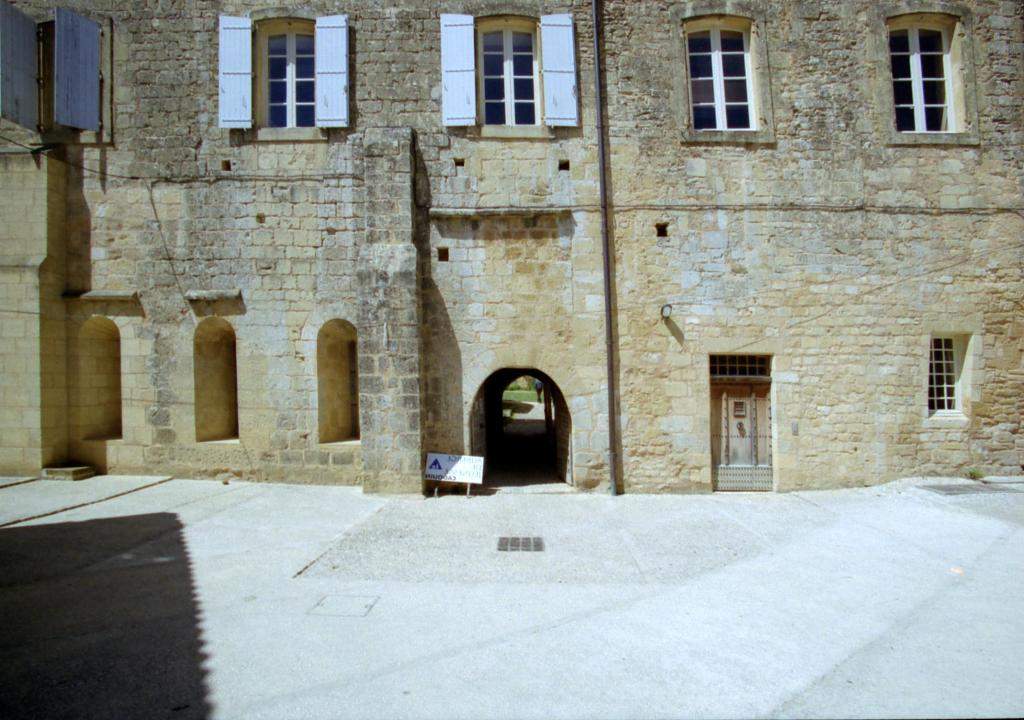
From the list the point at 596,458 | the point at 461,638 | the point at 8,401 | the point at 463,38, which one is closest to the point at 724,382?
the point at 596,458

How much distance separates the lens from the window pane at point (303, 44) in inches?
331

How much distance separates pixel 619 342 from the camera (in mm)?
8055

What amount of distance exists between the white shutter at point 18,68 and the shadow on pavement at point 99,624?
6.34 meters

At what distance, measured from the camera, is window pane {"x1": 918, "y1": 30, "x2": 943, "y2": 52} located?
8531 millimetres

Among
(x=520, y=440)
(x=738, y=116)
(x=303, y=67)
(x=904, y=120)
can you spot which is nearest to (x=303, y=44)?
(x=303, y=67)

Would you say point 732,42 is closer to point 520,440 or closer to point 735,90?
point 735,90

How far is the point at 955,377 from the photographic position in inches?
331

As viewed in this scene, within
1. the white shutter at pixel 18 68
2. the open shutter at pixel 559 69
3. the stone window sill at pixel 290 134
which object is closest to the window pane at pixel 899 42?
the open shutter at pixel 559 69

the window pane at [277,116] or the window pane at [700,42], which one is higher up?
the window pane at [700,42]

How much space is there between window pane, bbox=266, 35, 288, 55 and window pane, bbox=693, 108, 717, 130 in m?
6.67

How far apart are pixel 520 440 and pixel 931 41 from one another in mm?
11155

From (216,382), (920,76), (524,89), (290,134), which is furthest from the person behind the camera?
(216,382)

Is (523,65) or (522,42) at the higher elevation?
(522,42)

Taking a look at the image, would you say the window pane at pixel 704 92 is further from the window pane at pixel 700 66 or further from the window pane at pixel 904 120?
the window pane at pixel 904 120
